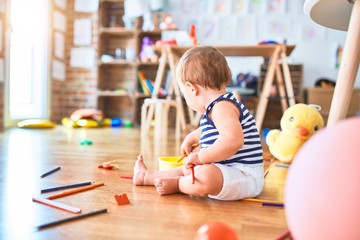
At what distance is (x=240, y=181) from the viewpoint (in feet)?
2.89

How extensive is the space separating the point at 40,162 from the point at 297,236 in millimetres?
1082

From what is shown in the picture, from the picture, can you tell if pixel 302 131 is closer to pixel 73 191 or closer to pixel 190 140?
pixel 190 140

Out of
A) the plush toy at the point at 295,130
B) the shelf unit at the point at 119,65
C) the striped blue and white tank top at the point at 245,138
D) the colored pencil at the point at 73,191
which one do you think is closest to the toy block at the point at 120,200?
the colored pencil at the point at 73,191

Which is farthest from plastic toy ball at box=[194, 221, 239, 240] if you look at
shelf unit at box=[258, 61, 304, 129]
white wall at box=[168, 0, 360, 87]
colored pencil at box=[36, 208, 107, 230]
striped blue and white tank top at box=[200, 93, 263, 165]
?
white wall at box=[168, 0, 360, 87]

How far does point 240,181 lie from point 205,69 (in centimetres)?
28

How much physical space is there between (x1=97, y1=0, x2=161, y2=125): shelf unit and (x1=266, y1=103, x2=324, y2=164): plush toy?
255 centimetres

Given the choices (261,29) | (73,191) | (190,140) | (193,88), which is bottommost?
(73,191)

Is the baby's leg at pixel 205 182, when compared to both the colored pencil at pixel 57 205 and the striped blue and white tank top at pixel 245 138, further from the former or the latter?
the colored pencil at pixel 57 205

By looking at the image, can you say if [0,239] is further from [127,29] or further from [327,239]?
[127,29]

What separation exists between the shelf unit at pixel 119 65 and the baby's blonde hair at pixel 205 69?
3.00 metres

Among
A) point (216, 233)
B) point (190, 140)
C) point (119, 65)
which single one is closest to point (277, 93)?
point (119, 65)

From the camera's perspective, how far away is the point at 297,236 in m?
0.50

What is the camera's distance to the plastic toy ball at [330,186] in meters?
0.45

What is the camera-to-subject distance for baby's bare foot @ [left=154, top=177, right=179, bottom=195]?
0.92 meters
